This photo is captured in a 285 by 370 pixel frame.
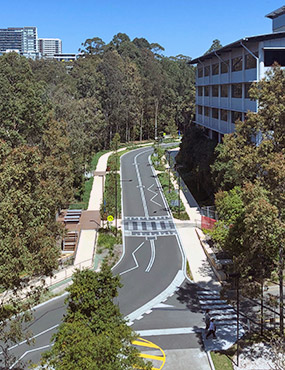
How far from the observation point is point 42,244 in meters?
13.9

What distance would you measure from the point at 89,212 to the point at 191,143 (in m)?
17.0

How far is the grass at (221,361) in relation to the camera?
16.4 m

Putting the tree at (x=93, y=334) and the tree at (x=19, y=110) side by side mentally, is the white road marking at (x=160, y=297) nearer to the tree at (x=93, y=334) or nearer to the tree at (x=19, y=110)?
the tree at (x=93, y=334)

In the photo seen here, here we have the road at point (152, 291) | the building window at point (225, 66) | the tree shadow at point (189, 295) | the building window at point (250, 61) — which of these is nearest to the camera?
the road at point (152, 291)

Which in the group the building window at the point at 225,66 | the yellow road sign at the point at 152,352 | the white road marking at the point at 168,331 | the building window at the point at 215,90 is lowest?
the yellow road sign at the point at 152,352

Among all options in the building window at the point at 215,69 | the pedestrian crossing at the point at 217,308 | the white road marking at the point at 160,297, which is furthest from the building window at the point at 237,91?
the pedestrian crossing at the point at 217,308

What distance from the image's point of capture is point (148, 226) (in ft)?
113

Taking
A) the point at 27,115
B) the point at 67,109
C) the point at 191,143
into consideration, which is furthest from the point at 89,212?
the point at 191,143

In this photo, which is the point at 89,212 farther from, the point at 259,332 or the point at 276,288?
the point at 259,332

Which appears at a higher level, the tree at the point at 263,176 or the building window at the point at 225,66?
the building window at the point at 225,66

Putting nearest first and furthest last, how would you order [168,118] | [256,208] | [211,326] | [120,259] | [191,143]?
[256,208] → [211,326] → [120,259] → [191,143] → [168,118]

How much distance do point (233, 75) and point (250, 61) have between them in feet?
10.6

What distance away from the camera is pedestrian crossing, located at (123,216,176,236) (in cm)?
3300

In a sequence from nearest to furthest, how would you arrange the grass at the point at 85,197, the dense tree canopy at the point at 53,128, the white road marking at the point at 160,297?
1. the dense tree canopy at the point at 53,128
2. the white road marking at the point at 160,297
3. the grass at the point at 85,197
